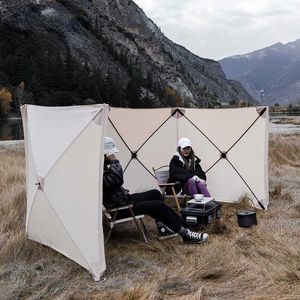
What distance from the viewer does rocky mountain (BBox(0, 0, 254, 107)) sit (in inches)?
3049

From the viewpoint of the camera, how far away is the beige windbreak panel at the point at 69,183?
14.8 ft

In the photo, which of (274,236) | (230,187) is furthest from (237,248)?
(230,187)

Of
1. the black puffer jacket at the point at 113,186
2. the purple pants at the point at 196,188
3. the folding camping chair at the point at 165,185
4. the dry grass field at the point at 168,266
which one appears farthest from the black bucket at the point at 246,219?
the black puffer jacket at the point at 113,186

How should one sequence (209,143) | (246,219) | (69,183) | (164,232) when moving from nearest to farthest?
1. (69,183)
2. (164,232)
3. (246,219)
4. (209,143)

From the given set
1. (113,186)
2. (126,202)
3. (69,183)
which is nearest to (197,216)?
(126,202)

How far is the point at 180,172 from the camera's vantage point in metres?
7.17

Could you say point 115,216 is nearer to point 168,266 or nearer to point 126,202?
point 126,202

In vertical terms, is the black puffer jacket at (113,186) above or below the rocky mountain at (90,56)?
below

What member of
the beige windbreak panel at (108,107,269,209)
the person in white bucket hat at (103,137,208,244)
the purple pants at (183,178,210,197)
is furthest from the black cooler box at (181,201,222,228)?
the beige windbreak panel at (108,107,269,209)

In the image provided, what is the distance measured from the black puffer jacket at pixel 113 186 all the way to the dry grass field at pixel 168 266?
0.47 m

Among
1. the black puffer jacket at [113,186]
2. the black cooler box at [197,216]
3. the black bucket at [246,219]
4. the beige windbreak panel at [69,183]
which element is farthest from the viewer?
the black bucket at [246,219]

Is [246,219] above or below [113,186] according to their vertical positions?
below

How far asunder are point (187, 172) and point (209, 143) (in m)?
1.32

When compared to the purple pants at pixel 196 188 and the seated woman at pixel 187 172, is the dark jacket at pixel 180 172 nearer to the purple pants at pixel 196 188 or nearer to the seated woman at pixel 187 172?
the seated woman at pixel 187 172
